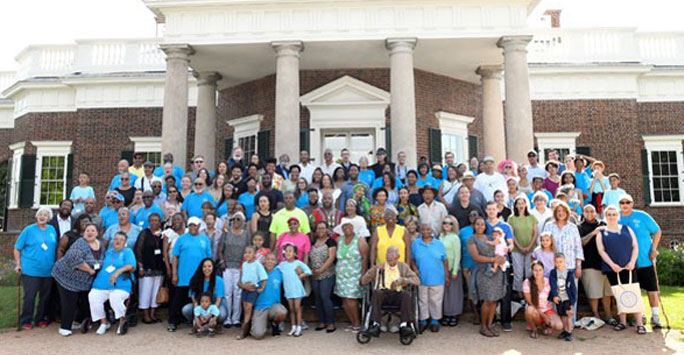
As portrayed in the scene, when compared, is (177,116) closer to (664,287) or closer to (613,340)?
(613,340)

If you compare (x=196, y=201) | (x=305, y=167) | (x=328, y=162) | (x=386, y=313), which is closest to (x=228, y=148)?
(x=305, y=167)

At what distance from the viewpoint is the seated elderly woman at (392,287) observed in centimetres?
709

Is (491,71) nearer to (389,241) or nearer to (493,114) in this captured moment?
(493,114)

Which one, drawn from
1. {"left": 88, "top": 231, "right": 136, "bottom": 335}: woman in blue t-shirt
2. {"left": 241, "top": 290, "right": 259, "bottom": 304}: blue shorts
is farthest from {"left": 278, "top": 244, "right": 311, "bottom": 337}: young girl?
{"left": 88, "top": 231, "right": 136, "bottom": 335}: woman in blue t-shirt

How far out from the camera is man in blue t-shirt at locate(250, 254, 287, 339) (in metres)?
7.45

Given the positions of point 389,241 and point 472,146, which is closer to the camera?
point 389,241

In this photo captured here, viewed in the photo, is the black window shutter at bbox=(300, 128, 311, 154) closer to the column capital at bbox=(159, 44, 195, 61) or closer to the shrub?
the column capital at bbox=(159, 44, 195, 61)

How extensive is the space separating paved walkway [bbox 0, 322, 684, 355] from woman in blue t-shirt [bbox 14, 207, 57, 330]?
1.86 feet

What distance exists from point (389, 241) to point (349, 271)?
76 centimetres

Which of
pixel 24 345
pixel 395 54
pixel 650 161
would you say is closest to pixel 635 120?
pixel 650 161

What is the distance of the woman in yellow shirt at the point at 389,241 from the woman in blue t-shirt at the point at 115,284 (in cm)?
370

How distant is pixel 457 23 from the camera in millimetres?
13438

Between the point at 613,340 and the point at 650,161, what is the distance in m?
14.5

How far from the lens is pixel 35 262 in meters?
8.11
